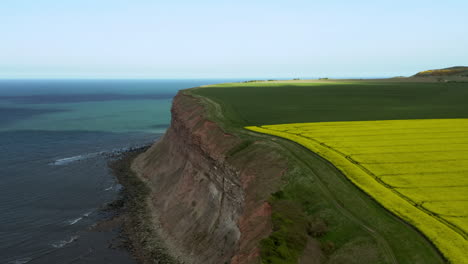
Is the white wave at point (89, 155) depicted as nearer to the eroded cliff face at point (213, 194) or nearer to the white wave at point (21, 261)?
the eroded cliff face at point (213, 194)

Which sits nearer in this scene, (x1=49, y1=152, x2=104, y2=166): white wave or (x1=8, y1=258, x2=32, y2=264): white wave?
(x1=8, y1=258, x2=32, y2=264): white wave

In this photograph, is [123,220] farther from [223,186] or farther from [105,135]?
[105,135]

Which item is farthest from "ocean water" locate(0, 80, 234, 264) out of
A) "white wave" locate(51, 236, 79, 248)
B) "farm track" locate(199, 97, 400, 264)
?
"farm track" locate(199, 97, 400, 264)

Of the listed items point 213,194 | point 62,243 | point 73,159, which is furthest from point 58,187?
point 213,194

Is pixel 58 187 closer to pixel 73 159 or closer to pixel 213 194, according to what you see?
pixel 73 159

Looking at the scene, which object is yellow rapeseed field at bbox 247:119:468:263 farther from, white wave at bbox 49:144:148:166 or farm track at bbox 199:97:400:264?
white wave at bbox 49:144:148:166

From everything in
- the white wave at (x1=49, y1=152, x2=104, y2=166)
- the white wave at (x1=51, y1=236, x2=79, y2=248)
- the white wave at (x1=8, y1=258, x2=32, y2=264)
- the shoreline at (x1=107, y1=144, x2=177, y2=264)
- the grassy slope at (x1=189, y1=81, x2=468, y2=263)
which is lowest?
the white wave at (x1=8, y1=258, x2=32, y2=264)
